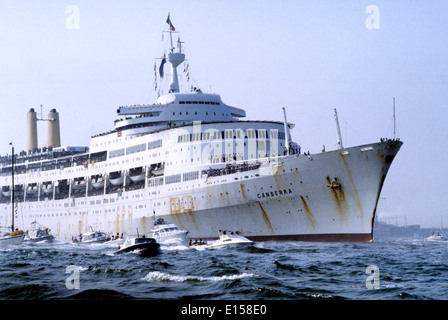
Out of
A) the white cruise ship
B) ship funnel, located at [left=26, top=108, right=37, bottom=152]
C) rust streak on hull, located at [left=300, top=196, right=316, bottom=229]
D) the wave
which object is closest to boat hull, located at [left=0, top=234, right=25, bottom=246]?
the white cruise ship

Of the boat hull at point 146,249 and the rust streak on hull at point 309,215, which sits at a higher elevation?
the rust streak on hull at point 309,215

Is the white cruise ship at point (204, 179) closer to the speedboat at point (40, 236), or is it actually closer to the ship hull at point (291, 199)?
the ship hull at point (291, 199)

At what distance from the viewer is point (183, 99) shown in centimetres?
6412

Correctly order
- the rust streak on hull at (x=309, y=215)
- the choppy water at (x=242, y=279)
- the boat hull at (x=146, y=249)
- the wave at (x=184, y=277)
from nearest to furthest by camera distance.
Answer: the choppy water at (x=242, y=279) → the wave at (x=184, y=277) → the boat hull at (x=146, y=249) → the rust streak on hull at (x=309, y=215)

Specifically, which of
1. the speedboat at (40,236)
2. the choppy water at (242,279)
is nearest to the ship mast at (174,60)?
the speedboat at (40,236)

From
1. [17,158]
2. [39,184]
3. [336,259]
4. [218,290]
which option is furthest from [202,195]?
[17,158]

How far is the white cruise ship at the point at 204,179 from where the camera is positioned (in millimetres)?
43688

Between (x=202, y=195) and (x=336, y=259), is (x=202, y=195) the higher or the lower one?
the higher one

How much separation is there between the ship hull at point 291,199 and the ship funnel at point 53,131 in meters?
43.9

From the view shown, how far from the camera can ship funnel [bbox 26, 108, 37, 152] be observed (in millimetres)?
95438

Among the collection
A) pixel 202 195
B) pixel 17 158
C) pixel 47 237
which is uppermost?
pixel 17 158

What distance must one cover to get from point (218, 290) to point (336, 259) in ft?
41.6

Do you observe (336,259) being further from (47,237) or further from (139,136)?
(47,237)
